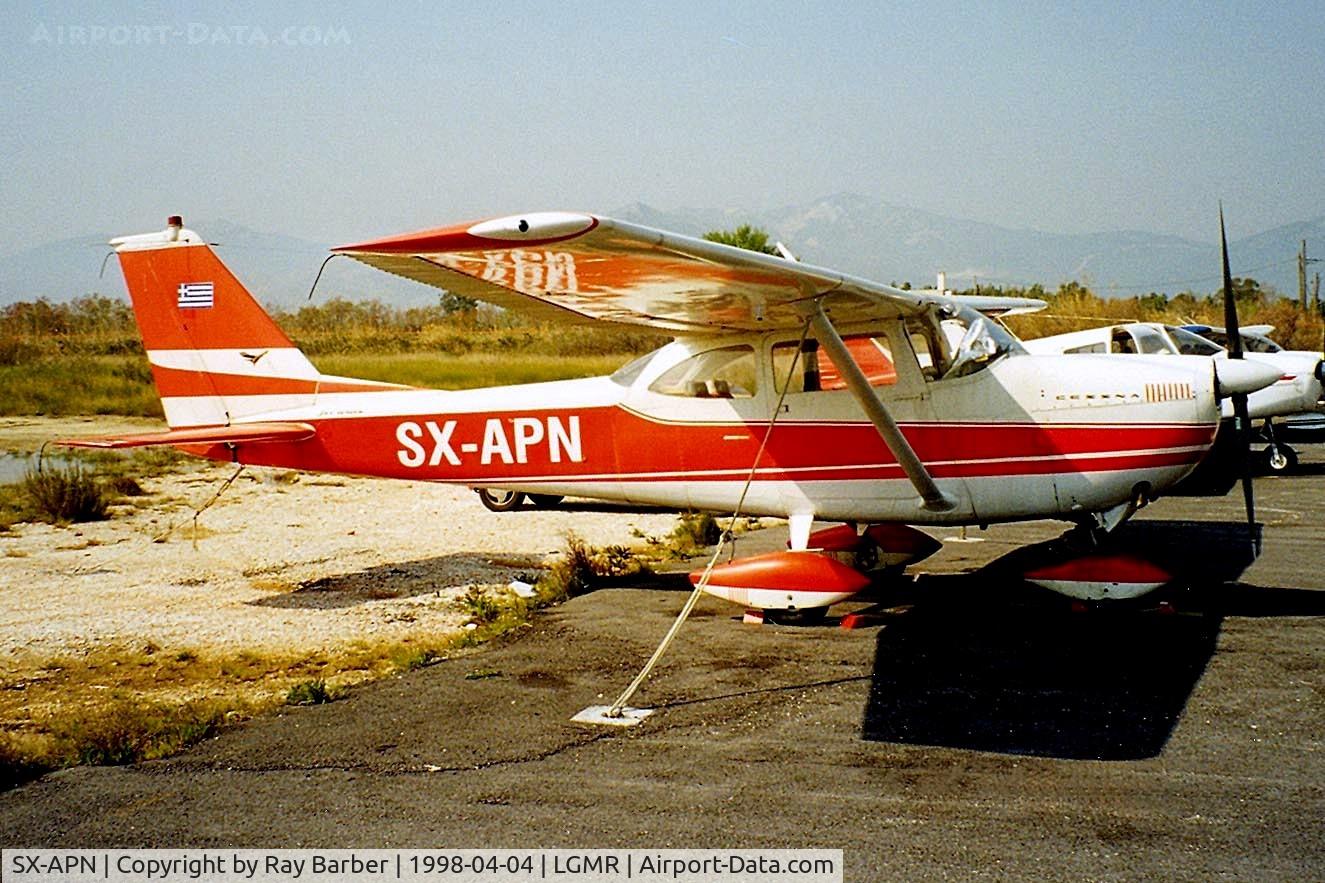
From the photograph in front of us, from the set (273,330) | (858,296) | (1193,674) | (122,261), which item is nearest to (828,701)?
(1193,674)

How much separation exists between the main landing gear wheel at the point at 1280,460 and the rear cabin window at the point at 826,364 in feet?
37.4

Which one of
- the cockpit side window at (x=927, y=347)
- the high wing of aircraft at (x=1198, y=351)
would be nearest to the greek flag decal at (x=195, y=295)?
the cockpit side window at (x=927, y=347)

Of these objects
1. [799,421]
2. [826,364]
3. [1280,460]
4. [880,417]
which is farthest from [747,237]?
[880,417]

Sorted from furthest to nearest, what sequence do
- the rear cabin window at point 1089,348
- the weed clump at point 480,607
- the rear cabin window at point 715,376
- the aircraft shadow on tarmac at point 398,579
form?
the rear cabin window at point 1089,348 < the aircraft shadow on tarmac at point 398,579 < the weed clump at point 480,607 < the rear cabin window at point 715,376

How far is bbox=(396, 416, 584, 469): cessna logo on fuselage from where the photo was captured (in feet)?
28.6

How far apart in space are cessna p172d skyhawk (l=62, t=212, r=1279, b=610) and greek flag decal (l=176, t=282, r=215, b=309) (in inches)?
49.1

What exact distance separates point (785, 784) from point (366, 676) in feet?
10.8

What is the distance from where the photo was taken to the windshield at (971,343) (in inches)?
300

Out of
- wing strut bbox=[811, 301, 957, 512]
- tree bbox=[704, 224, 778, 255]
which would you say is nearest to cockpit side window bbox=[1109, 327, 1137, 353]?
wing strut bbox=[811, 301, 957, 512]

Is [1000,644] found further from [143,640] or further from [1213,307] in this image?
[1213,307]

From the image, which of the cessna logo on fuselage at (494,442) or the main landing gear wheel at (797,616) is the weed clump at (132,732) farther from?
the main landing gear wheel at (797,616)

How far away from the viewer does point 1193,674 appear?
5.96 m

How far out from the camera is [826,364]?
7.88 metres

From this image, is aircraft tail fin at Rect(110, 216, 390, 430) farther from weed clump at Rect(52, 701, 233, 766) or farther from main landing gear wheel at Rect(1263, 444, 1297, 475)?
main landing gear wheel at Rect(1263, 444, 1297, 475)
